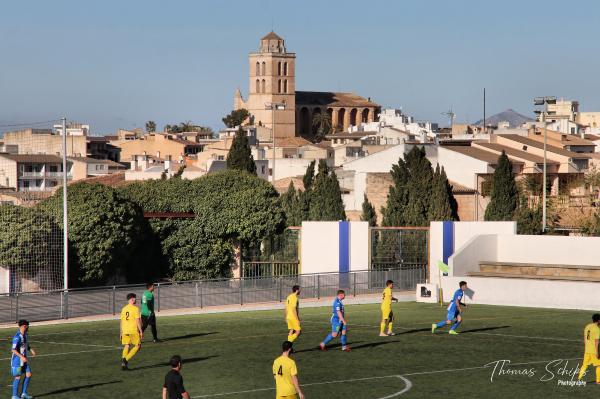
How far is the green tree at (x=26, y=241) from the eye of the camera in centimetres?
5078

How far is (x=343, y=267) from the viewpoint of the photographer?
172ft

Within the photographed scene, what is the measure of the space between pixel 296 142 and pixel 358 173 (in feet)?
300

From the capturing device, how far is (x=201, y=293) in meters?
42.7

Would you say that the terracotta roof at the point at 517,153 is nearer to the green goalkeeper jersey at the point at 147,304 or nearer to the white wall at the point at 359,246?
the white wall at the point at 359,246

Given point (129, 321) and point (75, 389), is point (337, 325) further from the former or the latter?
point (75, 389)

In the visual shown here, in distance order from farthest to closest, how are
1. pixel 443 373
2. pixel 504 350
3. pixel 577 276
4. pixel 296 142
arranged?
pixel 296 142
pixel 577 276
pixel 504 350
pixel 443 373

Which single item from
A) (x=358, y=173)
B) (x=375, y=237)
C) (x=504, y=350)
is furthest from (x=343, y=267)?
(x=358, y=173)

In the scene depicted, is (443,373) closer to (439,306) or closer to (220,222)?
(439,306)

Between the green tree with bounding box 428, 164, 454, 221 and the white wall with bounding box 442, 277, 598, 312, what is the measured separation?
110ft

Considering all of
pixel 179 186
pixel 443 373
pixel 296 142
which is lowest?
pixel 443 373

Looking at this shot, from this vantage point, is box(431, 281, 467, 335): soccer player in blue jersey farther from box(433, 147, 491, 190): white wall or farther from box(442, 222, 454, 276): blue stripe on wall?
box(433, 147, 491, 190): white wall

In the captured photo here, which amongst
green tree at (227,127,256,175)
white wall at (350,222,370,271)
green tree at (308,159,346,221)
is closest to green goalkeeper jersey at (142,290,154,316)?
white wall at (350,222,370,271)

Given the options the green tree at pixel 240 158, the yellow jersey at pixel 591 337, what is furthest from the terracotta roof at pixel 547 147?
the yellow jersey at pixel 591 337

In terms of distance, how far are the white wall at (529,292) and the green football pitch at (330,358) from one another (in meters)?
1.91
